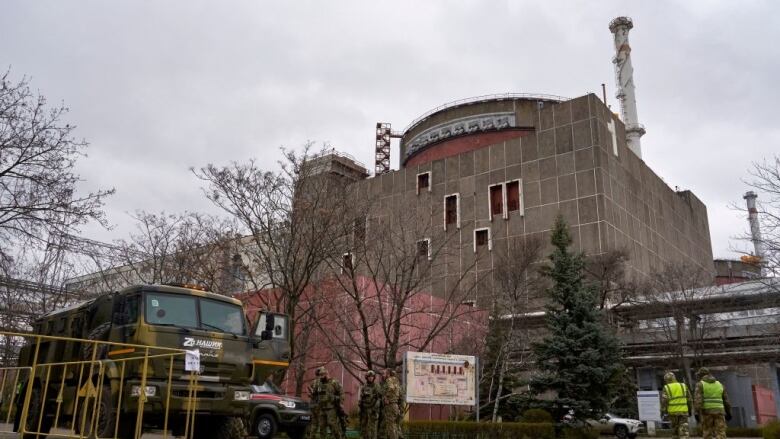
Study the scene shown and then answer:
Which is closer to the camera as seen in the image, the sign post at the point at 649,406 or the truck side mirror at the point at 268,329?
the truck side mirror at the point at 268,329

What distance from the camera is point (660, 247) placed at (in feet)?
176

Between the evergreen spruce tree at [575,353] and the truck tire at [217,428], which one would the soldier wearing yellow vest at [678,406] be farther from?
the truck tire at [217,428]

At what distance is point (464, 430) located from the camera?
54.9ft

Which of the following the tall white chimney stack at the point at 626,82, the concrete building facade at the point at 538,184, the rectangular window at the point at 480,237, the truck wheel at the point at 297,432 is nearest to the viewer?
the truck wheel at the point at 297,432

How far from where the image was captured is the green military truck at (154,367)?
10055 millimetres

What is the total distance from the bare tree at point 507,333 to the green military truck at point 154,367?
1324 cm

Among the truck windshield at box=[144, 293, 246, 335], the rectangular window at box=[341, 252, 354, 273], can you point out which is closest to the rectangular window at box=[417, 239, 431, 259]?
the rectangular window at box=[341, 252, 354, 273]

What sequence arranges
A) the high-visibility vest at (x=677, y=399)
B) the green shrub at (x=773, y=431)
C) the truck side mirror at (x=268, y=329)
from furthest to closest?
the green shrub at (x=773, y=431), the high-visibility vest at (x=677, y=399), the truck side mirror at (x=268, y=329)

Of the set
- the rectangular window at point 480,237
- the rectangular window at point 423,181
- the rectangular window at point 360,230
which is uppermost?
the rectangular window at point 423,181

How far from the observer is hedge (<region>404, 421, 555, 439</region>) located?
53.5ft

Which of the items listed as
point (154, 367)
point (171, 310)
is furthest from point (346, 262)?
point (154, 367)

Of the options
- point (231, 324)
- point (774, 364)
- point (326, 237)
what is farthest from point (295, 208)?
point (774, 364)

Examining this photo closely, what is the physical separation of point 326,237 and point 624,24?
2305 inches

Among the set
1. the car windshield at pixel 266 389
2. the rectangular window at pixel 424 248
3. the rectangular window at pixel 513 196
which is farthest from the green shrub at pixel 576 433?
the rectangular window at pixel 513 196
